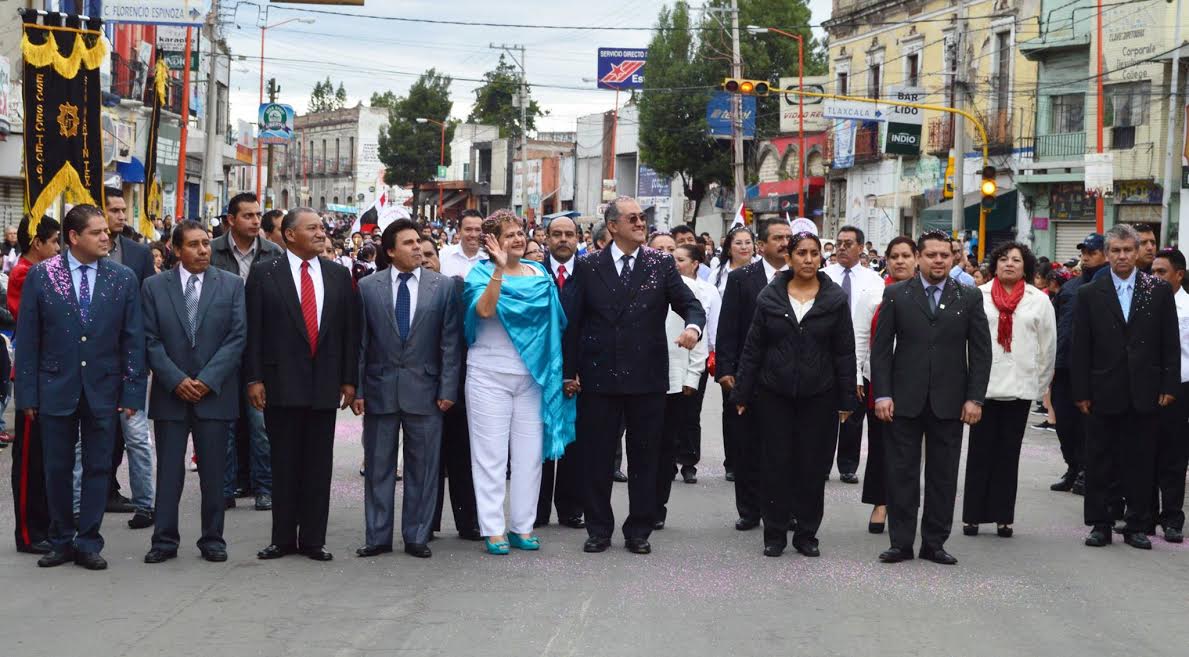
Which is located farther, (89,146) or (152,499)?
(89,146)

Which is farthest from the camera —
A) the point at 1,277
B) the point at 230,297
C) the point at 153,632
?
the point at 1,277

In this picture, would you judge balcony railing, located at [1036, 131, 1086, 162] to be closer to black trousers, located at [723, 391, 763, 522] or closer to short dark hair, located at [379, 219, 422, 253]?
black trousers, located at [723, 391, 763, 522]

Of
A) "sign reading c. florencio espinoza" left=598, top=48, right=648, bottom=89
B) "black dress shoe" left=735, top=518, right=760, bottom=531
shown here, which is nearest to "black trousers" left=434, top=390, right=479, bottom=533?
"black dress shoe" left=735, top=518, right=760, bottom=531

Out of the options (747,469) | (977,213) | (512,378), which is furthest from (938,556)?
(977,213)

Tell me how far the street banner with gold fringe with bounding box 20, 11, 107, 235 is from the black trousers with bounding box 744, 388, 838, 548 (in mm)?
5546

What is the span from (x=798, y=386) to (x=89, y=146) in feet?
19.4

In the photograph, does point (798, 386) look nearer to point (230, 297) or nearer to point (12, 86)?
point (230, 297)

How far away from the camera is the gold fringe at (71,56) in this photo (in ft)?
36.1

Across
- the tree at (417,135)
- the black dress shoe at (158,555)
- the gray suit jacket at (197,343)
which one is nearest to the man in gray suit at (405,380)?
the gray suit jacket at (197,343)

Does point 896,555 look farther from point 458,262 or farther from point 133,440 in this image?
point 133,440

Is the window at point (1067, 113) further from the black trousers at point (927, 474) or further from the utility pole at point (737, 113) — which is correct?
the black trousers at point (927, 474)

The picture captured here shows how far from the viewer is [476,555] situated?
8703 mm

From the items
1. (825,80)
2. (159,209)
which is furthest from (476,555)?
(825,80)

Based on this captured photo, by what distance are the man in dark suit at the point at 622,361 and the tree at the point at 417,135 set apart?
3255 inches
